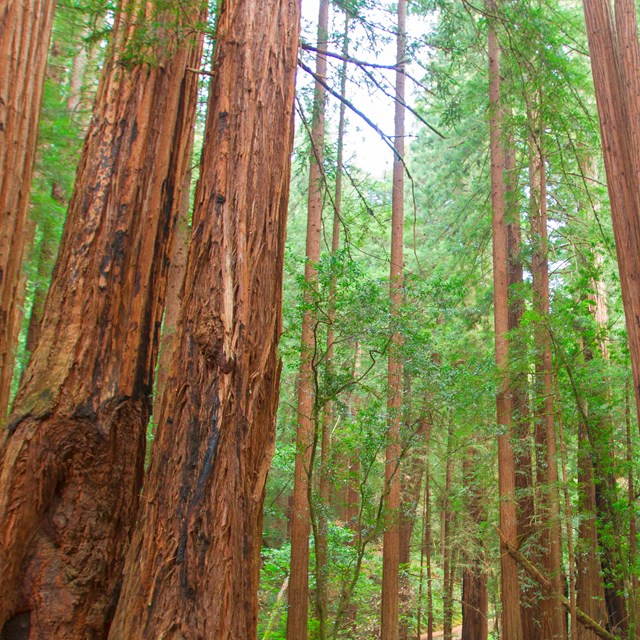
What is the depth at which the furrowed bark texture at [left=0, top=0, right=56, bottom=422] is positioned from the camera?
2705 mm

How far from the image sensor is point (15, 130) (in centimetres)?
276

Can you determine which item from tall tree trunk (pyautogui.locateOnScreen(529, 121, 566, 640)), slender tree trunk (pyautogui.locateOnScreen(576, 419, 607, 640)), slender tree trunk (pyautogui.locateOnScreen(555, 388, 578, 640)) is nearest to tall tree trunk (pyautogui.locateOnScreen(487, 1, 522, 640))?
tall tree trunk (pyautogui.locateOnScreen(529, 121, 566, 640))

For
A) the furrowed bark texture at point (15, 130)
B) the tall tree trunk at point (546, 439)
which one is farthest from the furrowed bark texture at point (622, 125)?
the tall tree trunk at point (546, 439)

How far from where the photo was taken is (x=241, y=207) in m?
2.97

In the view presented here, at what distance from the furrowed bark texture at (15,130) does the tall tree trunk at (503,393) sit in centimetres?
Answer: 795

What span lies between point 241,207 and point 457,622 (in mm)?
24466

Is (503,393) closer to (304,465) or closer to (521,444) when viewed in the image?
(521,444)

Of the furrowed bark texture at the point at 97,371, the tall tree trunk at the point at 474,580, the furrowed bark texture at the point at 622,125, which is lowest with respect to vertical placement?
the tall tree trunk at the point at 474,580

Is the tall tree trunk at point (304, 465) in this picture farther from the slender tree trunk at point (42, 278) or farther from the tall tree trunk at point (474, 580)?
the tall tree trunk at point (474, 580)

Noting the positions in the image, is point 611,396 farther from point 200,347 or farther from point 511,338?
point 200,347

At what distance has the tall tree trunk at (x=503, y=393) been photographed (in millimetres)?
9875

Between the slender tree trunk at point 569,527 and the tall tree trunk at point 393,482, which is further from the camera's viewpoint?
the tall tree trunk at point 393,482

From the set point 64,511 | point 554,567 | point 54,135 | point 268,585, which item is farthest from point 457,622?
point 64,511

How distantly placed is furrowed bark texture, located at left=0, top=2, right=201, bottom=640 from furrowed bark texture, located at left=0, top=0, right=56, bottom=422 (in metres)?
0.32
